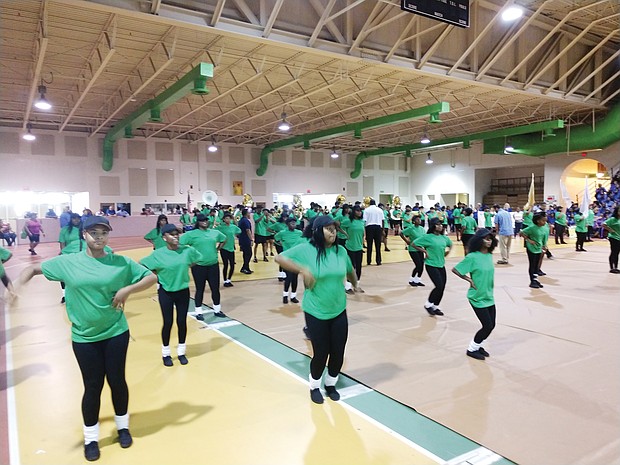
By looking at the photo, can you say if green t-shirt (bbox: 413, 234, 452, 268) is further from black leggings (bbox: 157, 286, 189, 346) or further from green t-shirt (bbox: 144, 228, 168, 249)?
green t-shirt (bbox: 144, 228, 168, 249)

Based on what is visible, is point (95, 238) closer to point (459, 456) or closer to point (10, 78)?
point (459, 456)

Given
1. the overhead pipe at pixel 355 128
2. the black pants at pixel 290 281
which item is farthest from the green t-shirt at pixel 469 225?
the black pants at pixel 290 281

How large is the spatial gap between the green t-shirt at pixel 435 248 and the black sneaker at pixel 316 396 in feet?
11.3

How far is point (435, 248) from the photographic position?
21.7 ft

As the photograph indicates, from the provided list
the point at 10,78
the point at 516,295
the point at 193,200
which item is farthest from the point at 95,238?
the point at 193,200

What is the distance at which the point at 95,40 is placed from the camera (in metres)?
12.1

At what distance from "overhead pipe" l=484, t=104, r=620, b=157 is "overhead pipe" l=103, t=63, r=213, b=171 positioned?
19.6 meters

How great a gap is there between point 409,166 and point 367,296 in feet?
99.1

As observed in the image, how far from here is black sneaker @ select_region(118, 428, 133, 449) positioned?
3156 mm

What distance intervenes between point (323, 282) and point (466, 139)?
2536 centimetres

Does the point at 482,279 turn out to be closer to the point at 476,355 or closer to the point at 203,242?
the point at 476,355

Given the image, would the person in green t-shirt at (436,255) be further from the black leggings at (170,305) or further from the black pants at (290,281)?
the black leggings at (170,305)

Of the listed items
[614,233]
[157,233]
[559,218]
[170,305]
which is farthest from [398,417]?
[559,218]

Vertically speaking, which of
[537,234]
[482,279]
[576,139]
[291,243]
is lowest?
[482,279]
